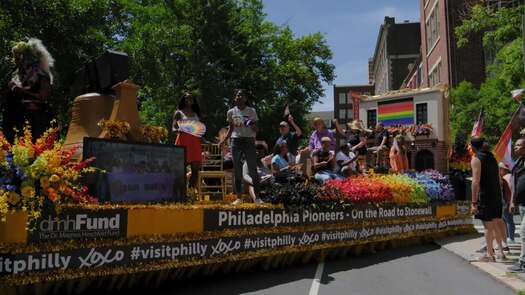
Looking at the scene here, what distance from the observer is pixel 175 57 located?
2788cm

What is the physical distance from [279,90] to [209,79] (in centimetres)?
861

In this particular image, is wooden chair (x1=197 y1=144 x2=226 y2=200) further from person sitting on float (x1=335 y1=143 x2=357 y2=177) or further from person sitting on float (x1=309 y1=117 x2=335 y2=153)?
person sitting on float (x1=335 y1=143 x2=357 y2=177)

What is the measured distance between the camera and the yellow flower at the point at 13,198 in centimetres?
466

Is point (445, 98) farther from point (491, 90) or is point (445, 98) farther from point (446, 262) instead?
point (446, 262)

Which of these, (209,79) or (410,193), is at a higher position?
(209,79)

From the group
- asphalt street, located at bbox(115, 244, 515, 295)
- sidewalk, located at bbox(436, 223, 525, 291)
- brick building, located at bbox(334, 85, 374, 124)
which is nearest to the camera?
asphalt street, located at bbox(115, 244, 515, 295)

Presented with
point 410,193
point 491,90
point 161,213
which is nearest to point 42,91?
point 161,213

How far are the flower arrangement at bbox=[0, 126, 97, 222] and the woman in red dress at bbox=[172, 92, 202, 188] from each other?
3595 millimetres

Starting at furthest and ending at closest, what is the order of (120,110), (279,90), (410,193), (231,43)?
(279,90)
(231,43)
(410,193)
(120,110)

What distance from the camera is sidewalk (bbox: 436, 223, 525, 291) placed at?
22.7ft

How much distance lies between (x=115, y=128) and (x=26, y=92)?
60.0 inches

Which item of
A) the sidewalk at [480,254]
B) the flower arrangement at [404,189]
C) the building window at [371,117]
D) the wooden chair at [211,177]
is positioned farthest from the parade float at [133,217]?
the building window at [371,117]

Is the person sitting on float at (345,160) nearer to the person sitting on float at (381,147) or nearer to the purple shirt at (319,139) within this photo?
the purple shirt at (319,139)

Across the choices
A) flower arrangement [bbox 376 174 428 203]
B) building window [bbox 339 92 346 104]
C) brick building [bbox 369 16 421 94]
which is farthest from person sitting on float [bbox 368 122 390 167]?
building window [bbox 339 92 346 104]
